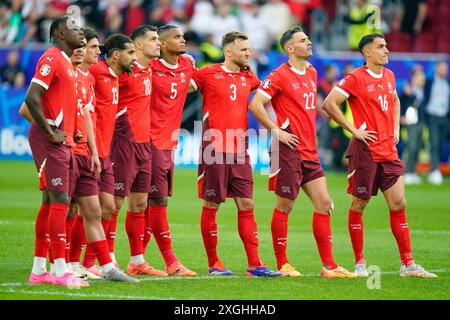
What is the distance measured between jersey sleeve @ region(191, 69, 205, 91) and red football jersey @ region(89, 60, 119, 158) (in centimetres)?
93

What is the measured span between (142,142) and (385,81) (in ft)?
9.16

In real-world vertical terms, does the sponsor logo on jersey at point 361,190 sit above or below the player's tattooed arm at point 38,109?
below

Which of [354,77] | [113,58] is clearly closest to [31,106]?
[113,58]

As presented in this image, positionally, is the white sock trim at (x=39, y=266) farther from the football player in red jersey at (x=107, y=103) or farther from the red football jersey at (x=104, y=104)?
the red football jersey at (x=104, y=104)

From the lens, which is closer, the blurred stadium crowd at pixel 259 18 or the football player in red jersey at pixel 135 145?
the football player in red jersey at pixel 135 145

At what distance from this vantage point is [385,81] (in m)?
11.9

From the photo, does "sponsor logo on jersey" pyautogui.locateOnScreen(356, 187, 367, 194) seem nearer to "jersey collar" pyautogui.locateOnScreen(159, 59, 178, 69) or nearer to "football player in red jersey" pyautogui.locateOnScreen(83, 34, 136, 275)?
"jersey collar" pyautogui.locateOnScreen(159, 59, 178, 69)

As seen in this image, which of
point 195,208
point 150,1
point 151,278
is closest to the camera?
point 151,278

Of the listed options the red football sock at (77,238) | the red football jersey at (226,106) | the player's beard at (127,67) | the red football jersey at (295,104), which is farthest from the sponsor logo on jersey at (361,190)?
the red football sock at (77,238)

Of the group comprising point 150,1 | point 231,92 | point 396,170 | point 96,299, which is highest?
point 150,1

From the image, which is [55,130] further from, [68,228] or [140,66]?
[140,66]

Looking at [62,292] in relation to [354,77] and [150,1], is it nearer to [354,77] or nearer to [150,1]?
[354,77]

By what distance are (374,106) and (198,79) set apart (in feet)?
6.48

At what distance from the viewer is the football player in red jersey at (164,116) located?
11.8 meters
